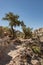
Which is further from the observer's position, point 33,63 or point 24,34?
point 24,34

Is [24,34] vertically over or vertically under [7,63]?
over

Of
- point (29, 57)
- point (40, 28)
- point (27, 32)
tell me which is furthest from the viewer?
point (40, 28)

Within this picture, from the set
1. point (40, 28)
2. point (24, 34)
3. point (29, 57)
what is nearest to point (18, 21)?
point (24, 34)

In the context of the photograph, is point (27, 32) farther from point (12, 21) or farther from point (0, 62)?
point (0, 62)

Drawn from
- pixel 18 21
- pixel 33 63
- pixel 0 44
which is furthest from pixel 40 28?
pixel 33 63

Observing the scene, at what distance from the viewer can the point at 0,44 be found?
1891 cm

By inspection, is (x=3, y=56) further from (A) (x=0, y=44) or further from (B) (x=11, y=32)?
(B) (x=11, y=32)

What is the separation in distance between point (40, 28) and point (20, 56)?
25.0m

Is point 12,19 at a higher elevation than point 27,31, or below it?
higher

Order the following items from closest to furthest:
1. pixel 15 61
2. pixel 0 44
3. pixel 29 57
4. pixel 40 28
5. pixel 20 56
Result: pixel 15 61 < pixel 20 56 < pixel 29 57 < pixel 0 44 < pixel 40 28

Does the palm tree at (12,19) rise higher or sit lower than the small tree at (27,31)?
higher

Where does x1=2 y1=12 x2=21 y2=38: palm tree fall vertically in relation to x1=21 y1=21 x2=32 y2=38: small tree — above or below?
above

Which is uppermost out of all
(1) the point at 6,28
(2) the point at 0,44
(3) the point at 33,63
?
(1) the point at 6,28

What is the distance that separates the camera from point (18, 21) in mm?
31031
